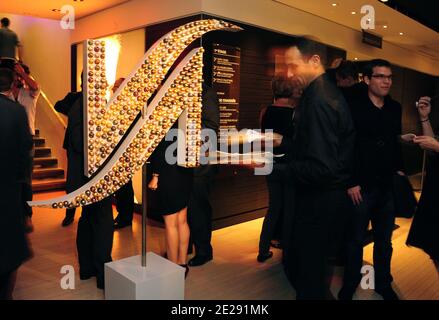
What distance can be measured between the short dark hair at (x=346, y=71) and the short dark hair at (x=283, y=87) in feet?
1.35

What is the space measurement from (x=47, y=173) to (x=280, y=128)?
5227mm

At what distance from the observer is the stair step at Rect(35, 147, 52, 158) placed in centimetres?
759

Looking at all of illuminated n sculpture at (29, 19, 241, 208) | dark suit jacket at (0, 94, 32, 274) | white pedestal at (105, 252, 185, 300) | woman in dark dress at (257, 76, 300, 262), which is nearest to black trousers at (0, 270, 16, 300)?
dark suit jacket at (0, 94, 32, 274)

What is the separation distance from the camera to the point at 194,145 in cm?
240

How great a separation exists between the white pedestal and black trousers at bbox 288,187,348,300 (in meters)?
0.78

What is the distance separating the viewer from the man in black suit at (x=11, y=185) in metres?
1.88

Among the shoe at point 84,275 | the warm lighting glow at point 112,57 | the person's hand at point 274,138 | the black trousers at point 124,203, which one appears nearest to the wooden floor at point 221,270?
the shoe at point 84,275

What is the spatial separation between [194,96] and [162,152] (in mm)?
700

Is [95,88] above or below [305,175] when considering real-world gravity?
above

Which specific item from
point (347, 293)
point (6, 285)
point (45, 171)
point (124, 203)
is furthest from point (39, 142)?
point (347, 293)

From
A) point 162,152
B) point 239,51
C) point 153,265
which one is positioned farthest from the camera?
point 239,51

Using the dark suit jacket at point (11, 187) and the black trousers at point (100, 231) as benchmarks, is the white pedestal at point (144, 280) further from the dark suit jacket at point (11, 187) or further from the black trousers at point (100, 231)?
the dark suit jacket at point (11, 187)
